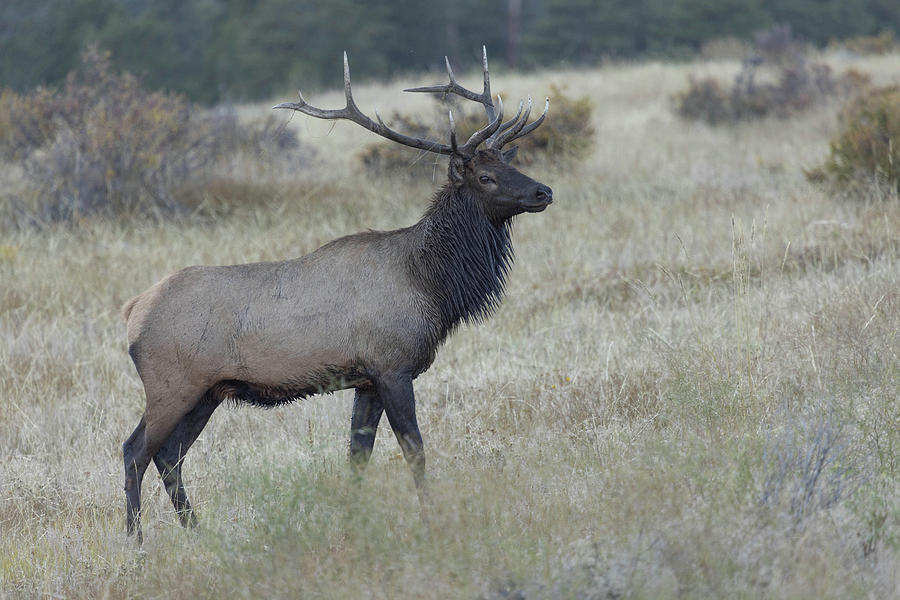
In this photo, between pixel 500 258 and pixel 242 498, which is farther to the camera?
pixel 500 258

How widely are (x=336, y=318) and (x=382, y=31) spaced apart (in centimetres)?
3564

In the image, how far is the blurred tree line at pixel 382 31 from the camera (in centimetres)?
3525

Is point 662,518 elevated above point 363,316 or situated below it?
below

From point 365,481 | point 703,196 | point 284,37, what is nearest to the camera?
point 365,481

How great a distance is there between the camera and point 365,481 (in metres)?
4.11

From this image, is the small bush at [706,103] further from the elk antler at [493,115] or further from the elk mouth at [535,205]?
the elk mouth at [535,205]

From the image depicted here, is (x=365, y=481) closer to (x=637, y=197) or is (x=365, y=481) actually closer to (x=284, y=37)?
(x=637, y=197)

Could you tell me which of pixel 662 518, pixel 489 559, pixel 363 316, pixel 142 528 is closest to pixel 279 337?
pixel 363 316

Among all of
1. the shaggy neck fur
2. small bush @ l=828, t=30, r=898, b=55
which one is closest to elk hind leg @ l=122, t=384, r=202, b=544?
the shaggy neck fur

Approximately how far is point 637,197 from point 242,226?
4514 millimetres

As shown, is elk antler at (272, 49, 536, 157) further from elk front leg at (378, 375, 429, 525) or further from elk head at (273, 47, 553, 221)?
elk front leg at (378, 375, 429, 525)

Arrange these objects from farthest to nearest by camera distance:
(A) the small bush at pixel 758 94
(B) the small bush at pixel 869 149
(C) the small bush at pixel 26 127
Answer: (A) the small bush at pixel 758 94 → (C) the small bush at pixel 26 127 → (B) the small bush at pixel 869 149

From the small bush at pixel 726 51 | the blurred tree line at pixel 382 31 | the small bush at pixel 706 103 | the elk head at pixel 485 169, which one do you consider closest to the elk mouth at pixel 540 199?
the elk head at pixel 485 169

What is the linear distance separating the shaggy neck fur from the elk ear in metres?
0.07
